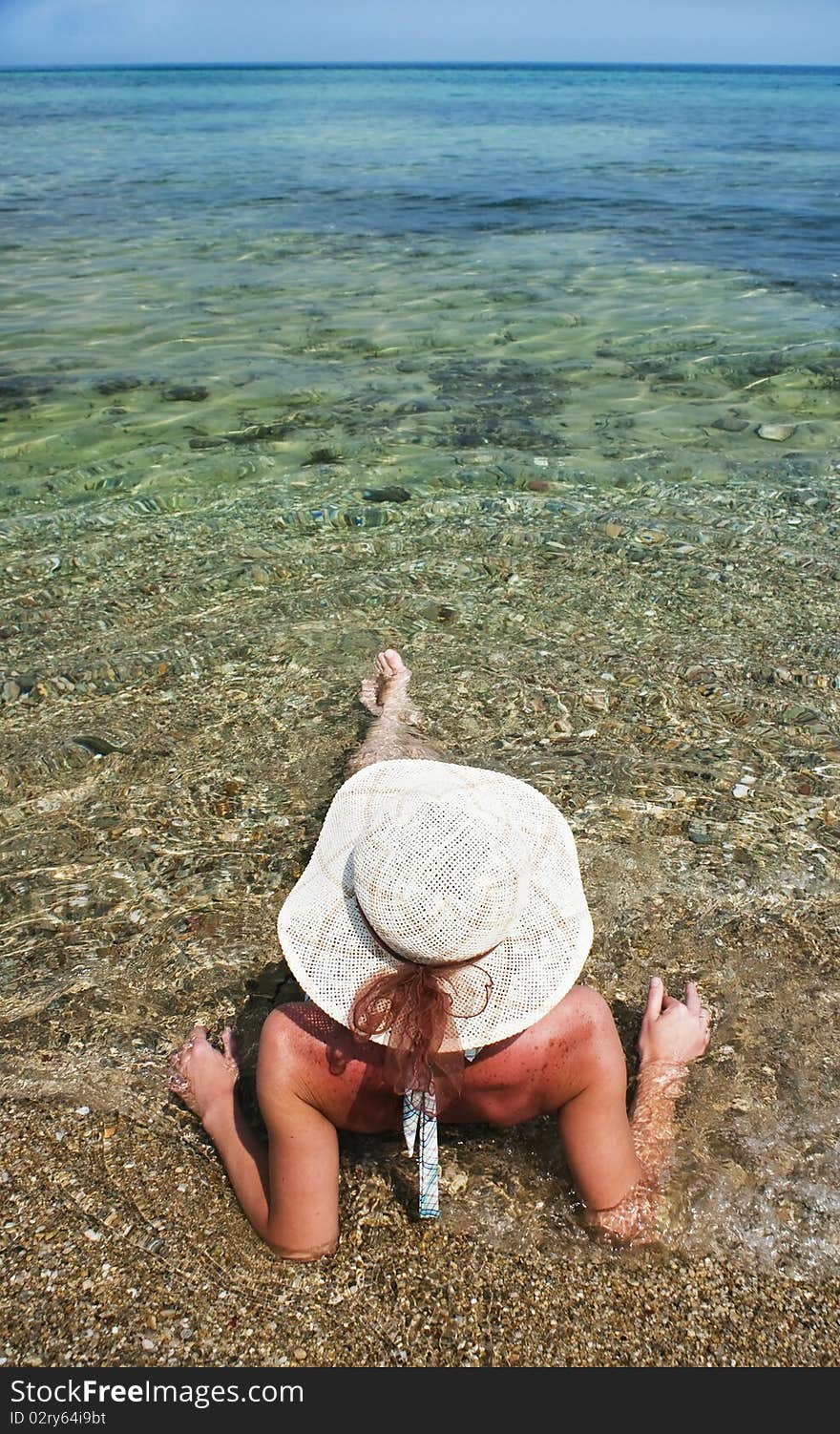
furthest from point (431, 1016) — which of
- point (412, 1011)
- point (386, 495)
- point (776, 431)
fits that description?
point (776, 431)

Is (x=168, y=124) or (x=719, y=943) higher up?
(x=168, y=124)

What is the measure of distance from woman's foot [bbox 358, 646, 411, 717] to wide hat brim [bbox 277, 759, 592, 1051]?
2420mm

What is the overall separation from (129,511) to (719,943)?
4.92 meters

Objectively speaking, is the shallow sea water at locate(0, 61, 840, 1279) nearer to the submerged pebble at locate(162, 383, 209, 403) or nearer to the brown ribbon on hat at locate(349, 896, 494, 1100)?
the submerged pebble at locate(162, 383, 209, 403)

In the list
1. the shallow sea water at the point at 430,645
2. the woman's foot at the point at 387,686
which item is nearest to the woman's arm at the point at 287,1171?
the shallow sea water at the point at 430,645

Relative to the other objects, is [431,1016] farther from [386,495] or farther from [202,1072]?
[386,495]

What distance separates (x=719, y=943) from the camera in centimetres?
349

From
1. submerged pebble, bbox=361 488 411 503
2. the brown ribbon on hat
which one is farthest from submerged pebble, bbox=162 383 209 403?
the brown ribbon on hat

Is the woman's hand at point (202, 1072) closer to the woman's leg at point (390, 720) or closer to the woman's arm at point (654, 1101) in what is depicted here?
the woman's arm at point (654, 1101)

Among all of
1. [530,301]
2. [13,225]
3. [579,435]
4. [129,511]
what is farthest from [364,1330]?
[13,225]

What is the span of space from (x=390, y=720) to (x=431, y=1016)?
8.71 feet

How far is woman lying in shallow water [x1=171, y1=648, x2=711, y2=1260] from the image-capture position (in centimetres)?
207

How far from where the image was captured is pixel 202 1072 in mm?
2996

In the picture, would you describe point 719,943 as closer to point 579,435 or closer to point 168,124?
point 579,435
